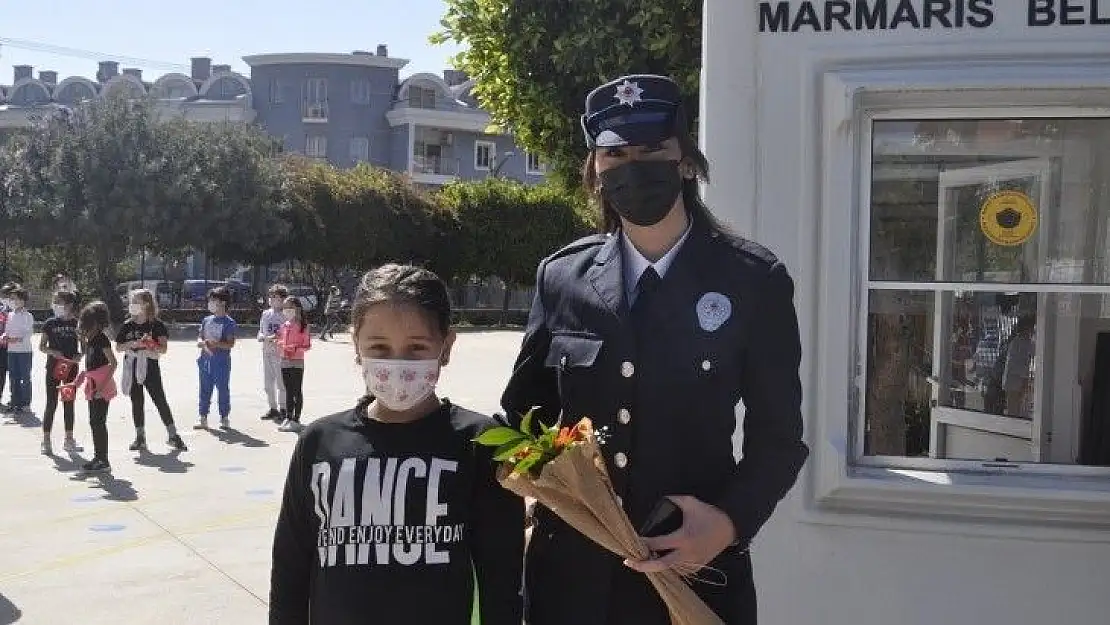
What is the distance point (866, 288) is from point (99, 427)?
7.90m

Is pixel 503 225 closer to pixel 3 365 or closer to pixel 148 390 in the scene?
pixel 3 365

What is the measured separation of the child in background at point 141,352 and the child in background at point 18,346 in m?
3.14

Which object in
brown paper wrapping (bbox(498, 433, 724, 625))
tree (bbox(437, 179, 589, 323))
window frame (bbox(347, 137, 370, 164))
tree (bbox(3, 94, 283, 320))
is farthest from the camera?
window frame (bbox(347, 137, 370, 164))

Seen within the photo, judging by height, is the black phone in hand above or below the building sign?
below

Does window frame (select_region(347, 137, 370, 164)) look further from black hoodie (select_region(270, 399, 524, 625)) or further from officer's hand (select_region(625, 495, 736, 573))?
officer's hand (select_region(625, 495, 736, 573))

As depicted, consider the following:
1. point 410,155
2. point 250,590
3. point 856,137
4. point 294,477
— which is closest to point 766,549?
point 856,137

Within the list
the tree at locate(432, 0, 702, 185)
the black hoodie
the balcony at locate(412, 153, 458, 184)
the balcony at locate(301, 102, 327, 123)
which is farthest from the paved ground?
the balcony at locate(301, 102, 327, 123)

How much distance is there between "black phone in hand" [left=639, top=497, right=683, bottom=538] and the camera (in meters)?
2.25

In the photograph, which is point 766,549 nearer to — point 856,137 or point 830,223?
point 830,223

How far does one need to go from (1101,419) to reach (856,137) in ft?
4.34

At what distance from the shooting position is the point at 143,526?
8.17 meters

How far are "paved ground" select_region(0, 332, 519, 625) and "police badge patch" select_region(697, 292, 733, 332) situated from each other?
438cm

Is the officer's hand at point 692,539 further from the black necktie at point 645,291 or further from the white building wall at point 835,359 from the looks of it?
the white building wall at point 835,359

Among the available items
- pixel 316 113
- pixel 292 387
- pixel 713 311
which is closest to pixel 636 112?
pixel 713 311
